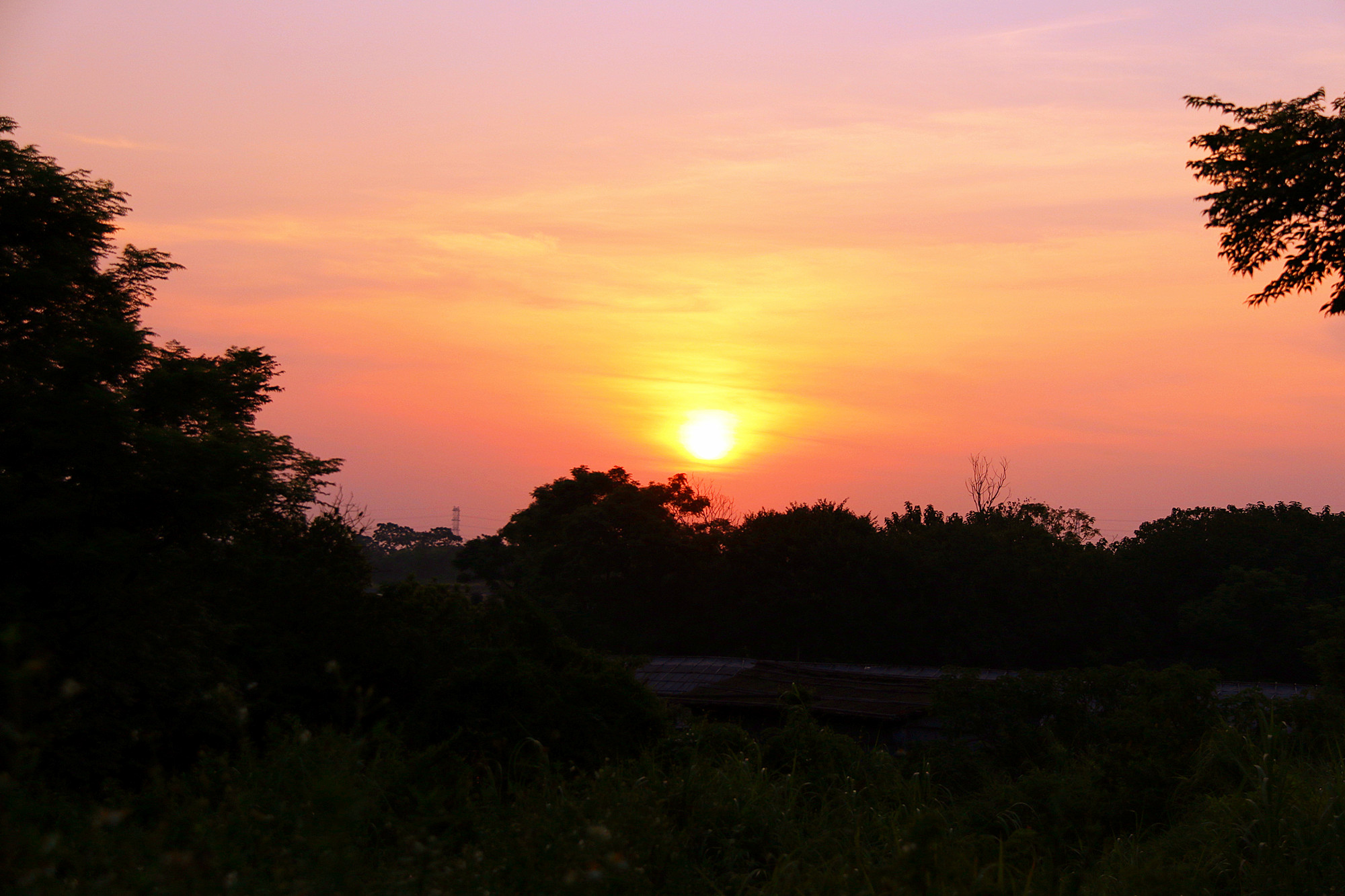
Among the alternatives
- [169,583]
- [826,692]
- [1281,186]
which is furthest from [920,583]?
[169,583]

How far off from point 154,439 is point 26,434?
1249 millimetres

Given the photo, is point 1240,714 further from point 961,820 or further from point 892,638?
point 892,638

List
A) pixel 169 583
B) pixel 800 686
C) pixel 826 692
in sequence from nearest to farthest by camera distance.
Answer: pixel 169 583 < pixel 800 686 < pixel 826 692

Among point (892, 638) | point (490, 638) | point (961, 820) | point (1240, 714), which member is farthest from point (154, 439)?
point (892, 638)

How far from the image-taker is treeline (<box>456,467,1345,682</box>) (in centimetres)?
3897

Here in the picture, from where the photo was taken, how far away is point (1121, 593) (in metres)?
41.5

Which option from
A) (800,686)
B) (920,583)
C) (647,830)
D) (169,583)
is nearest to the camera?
(647,830)

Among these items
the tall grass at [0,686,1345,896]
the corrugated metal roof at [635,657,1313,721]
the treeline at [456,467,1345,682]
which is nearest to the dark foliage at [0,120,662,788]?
the tall grass at [0,686,1345,896]

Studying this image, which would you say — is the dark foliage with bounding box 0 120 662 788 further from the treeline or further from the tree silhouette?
the treeline

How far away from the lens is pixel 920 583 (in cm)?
4300

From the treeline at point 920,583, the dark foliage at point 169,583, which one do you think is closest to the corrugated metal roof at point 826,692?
the dark foliage at point 169,583

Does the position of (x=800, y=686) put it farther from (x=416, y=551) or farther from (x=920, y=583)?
(x=416, y=551)

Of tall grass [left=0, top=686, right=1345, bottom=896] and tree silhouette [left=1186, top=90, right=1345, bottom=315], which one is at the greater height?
tree silhouette [left=1186, top=90, right=1345, bottom=315]

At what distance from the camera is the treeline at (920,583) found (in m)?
39.0
